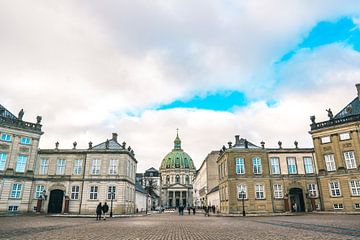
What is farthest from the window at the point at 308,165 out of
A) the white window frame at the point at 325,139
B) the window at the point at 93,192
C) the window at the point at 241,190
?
the window at the point at 93,192

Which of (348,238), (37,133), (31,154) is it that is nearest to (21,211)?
(31,154)

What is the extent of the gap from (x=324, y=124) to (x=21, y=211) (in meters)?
47.4

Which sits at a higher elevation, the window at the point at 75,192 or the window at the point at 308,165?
the window at the point at 308,165

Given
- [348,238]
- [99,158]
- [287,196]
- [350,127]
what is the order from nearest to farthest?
[348,238] < [350,127] < [287,196] < [99,158]

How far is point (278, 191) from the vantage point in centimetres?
4166

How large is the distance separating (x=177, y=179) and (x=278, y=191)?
11199cm

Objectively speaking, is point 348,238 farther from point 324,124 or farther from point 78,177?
point 78,177

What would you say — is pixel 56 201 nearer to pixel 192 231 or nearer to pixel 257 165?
pixel 257 165

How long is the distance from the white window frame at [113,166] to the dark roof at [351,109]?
3603 centimetres

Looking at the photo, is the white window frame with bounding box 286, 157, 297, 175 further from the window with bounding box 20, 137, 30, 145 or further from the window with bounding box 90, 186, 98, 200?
the window with bounding box 20, 137, 30, 145

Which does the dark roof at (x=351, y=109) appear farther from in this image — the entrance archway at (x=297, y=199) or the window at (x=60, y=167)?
the window at (x=60, y=167)

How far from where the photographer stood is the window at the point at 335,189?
38775 mm

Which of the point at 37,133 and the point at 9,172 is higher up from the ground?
the point at 37,133

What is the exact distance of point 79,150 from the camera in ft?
146
